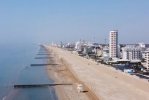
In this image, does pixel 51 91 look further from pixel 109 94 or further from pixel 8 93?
pixel 109 94

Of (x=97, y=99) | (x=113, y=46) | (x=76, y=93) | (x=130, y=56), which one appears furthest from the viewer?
(x=113, y=46)

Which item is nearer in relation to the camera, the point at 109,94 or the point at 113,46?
the point at 109,94

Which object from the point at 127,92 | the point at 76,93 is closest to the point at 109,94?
the point at 127,92

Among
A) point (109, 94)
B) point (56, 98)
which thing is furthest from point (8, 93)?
point (109, 94)

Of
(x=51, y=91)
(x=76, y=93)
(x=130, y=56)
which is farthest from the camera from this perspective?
(x=130, y=56)

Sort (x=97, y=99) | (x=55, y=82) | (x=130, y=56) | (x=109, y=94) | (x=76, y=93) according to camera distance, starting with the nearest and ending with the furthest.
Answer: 1. (x=97, y=99)
2. (x=109, y=94)
3. (x=76, y=93)
4. (x=55, y=82)
5. (x=130, y=56)

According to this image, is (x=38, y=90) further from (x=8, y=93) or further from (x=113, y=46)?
(x=113, y=46)
